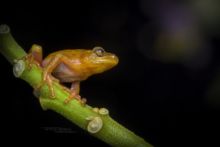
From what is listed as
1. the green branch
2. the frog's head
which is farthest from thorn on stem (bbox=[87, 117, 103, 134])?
the frog's head

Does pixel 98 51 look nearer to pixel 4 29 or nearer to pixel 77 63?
pixel 77 63

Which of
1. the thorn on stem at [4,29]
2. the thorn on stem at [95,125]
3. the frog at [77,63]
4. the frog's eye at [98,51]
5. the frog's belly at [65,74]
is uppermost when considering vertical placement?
the thorn on stem at [4,29]

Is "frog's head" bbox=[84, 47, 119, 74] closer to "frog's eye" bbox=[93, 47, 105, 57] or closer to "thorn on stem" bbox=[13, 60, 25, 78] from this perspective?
"frog's eye" bbox=[93, 47, 105, 57]

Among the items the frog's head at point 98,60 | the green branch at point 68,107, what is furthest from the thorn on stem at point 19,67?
the frog's head at point 98,60

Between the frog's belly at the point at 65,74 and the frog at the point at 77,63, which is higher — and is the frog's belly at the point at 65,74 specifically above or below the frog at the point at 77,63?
below

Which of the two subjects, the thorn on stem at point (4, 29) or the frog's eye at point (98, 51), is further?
the frog's eye at point (98, 51)

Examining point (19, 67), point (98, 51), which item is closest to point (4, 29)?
point (19, 67)

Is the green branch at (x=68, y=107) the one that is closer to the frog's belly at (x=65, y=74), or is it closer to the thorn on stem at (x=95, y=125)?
the thorn on stem at (x=95, y=125)
